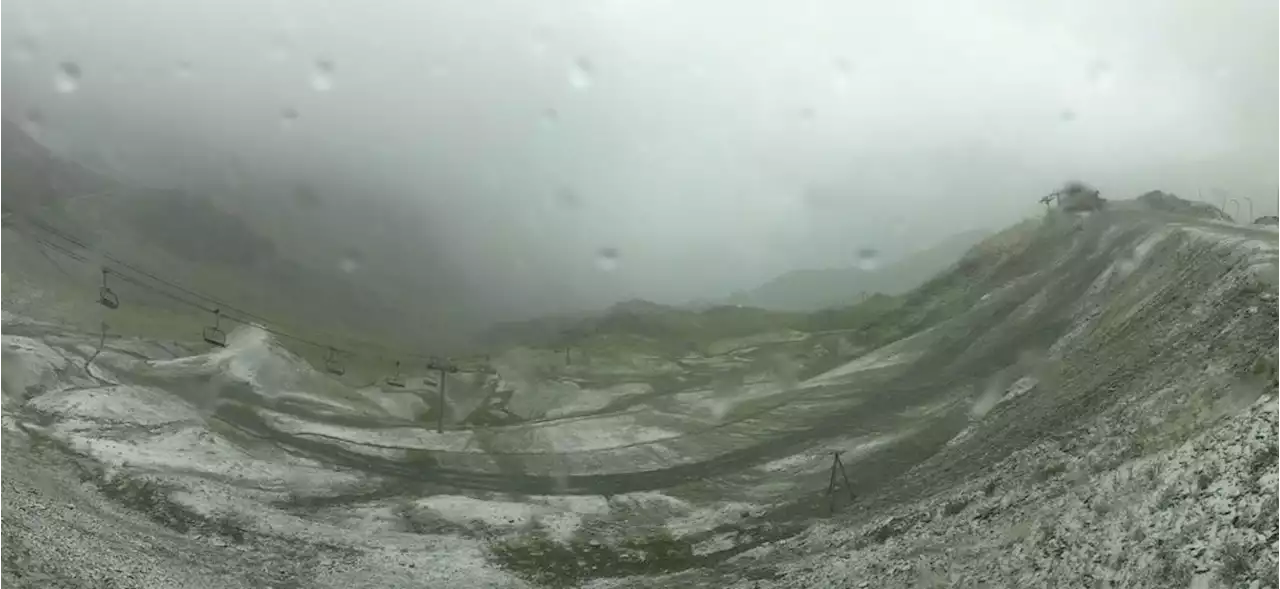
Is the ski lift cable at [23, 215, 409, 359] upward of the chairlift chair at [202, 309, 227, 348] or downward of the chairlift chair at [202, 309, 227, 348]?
upward

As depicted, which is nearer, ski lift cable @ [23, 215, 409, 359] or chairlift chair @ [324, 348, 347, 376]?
chairlift chair @ [324, 348, 347, 376]

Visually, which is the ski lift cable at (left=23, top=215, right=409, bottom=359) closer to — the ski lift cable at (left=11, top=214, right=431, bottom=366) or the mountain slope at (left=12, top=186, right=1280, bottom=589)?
the ski lift cable at (left=11, top=214, right=431, bottom=366)

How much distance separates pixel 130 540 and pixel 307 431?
24.7 metres


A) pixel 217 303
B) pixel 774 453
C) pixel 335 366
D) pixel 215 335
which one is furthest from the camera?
pixel 217 303

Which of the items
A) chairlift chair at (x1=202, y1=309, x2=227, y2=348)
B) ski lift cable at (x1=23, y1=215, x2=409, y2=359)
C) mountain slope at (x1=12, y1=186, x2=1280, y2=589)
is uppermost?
ski lift cable at (x1=23, y1=215, x2=409, y2=359)

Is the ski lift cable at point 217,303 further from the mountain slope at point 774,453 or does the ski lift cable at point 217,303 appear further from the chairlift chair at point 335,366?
the chairlift chair at point 335,366

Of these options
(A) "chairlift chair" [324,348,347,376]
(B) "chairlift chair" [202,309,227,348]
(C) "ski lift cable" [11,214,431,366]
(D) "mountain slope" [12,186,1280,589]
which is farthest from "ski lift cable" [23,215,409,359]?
(B) "chairlift chair" [202,309,227,348]

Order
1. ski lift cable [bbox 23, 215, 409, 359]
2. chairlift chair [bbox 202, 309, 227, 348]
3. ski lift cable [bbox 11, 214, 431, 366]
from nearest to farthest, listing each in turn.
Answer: chairlift chair [bbox 202, 309, 227, 348] → ski lift cable [bbox 11, 214, 431, 366] → ski lift cable [bbox 23, 215, 409, 359]

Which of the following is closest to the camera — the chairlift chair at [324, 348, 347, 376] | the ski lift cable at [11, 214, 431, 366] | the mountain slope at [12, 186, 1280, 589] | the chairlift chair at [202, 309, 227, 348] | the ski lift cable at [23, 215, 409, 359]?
the mountain slope at [12, 186, 1280, 589]

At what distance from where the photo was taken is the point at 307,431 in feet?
166

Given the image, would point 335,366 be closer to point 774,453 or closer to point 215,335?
point 215,335

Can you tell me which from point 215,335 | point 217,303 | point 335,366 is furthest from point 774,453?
point 217,303

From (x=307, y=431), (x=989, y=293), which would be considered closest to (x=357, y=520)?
(x=307, y=431)

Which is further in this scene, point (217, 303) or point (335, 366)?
point (217, 303)
